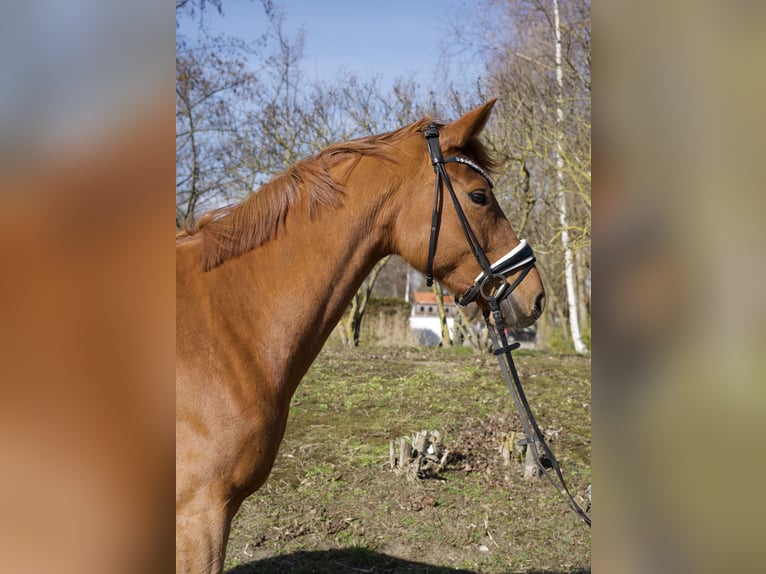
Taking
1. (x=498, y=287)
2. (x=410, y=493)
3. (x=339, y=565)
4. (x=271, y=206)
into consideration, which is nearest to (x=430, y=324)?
(x=410, y=493)

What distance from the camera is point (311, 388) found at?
23.1 feet

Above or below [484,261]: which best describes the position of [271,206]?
above

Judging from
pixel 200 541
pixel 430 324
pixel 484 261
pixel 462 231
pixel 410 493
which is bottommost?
pixel 410 493

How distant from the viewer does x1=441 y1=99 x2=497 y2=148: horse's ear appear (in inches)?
91.7

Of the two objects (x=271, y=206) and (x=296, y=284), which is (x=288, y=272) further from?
(x=271, y=206)

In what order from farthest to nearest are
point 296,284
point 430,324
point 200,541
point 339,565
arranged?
point 430,324 < point 339,565 < point 296,284 < point 200,541

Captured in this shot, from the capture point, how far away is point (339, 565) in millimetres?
3588

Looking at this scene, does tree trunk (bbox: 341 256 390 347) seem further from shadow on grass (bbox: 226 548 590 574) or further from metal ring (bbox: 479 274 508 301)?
metal ring (bbox: 479 274 508 301)

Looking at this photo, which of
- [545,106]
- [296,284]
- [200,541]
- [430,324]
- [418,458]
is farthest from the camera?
[430,324]

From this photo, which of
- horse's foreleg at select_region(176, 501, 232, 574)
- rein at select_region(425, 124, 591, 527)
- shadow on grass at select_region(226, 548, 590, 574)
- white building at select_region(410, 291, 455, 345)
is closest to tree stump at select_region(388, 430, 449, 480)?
shadow on grass at select_region(226, 548, 590, 574)

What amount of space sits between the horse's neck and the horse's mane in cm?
4

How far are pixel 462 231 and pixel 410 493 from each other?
286cm
